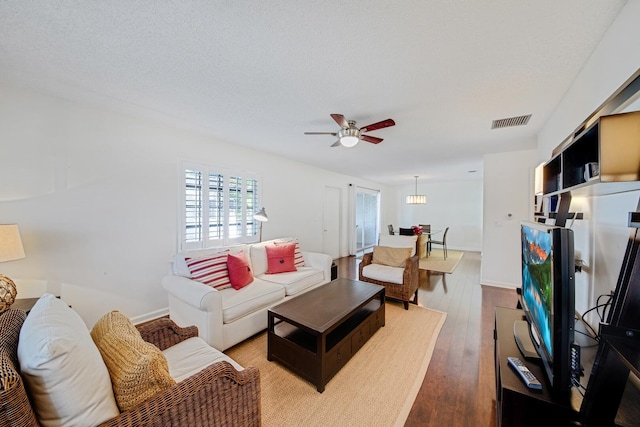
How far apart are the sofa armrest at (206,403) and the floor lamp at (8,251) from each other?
5.22ft

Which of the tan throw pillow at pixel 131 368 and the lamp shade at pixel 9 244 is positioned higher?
the lamp shade at pixel 9 244

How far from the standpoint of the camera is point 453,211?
8.07m

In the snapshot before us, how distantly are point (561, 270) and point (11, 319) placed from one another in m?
2.25

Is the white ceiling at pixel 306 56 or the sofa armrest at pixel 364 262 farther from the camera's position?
the sofa armrest at pixel 364 262

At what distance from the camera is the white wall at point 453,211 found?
7.66m

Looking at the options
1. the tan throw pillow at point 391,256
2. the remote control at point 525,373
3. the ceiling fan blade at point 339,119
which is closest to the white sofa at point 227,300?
the tan throw pillow at point 391,256

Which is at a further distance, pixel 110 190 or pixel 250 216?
pixel 250 216

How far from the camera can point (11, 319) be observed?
101 cm

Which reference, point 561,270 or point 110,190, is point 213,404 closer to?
point 561,270

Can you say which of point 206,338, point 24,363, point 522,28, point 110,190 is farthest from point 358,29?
point 110,190

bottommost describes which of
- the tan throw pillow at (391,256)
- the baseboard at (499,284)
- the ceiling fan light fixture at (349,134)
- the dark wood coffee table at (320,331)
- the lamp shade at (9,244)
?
the baseboard at (499,284)

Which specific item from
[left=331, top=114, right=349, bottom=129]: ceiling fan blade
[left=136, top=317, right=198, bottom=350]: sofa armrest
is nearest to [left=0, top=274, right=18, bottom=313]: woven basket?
[left=136, top=317, right=198, bottom=350]: sofa armrest

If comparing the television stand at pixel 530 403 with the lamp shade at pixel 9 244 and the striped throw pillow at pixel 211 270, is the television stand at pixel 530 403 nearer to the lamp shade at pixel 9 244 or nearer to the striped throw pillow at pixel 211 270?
the striped throw pillow at pixel 211 270

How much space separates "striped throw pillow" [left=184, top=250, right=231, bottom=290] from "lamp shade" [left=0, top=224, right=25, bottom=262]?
45.4 inches
